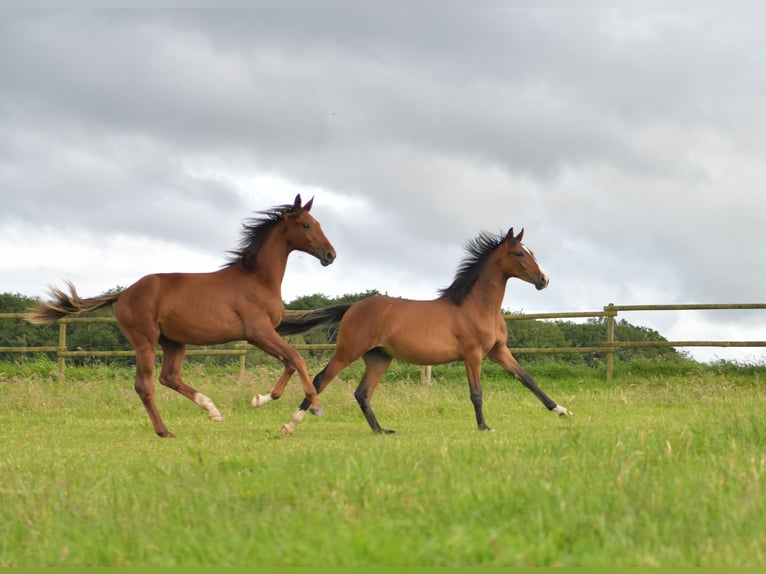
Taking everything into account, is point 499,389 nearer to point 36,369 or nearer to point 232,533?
point 36,369

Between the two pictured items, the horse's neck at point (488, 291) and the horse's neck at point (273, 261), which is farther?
the horse's neck at point (488, 291)

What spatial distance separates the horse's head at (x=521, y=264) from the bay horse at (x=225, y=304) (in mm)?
1936

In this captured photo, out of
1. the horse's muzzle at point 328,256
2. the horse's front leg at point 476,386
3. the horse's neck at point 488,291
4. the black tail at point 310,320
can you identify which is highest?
the horse's muzzle at point 328,256

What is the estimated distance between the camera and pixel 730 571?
276 centimetres

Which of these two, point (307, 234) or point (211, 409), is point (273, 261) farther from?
point (211, 409)

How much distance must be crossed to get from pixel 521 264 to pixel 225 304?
314 cm

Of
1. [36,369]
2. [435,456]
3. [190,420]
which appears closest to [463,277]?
[190,420]

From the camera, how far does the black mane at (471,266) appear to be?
32.2 ft

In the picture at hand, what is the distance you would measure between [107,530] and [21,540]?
65 cm

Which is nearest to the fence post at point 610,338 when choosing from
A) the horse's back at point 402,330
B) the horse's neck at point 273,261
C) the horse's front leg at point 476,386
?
the horse's front leg at point 476,386

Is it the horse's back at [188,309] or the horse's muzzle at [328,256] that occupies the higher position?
the horse's muzzle at [328,256]

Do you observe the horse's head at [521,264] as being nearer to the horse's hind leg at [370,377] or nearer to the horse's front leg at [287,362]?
the horse's hind leg at [370,377]

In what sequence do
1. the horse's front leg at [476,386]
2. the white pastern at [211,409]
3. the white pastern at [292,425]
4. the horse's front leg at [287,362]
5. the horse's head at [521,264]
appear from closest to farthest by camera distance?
the horse's front leg at [287,362], the white pastern at [292,425], the white pastern at [211,409], the horse's front leg at [476,386], the horse's head at [521,264]

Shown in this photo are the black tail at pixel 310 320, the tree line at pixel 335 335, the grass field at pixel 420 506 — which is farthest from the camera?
the tree line at pixel 335 335
